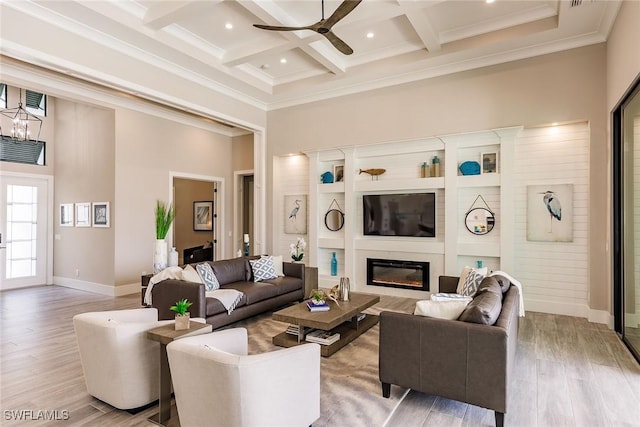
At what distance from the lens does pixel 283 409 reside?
202cm

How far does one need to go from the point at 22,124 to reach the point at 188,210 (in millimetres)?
4264

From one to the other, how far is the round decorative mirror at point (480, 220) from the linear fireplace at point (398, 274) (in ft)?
3.04

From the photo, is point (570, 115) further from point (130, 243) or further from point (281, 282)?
point (130, 243)

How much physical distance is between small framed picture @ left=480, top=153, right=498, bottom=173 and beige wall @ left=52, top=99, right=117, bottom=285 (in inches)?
244

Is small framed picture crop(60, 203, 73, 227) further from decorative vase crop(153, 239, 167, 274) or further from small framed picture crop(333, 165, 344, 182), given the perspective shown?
small framed picture crop(333, 165, 344, 182)

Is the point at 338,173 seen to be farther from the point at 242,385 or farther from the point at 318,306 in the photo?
the point at 242,385

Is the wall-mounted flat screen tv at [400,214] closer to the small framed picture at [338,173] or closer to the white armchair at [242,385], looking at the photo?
the small framed picture at [338,173]

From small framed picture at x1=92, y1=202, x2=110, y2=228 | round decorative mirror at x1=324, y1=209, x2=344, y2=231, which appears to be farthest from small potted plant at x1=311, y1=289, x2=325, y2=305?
small framed picture at x1=92, y1=202, x2=110, y2=228

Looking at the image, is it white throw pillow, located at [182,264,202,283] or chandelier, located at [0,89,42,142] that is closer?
white throw pillow, located at [182,264,202,283]

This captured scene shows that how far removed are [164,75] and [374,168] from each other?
3709 millimetres

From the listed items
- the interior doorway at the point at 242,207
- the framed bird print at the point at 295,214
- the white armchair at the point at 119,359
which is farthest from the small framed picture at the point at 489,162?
the interior doorway at the point at 242,207

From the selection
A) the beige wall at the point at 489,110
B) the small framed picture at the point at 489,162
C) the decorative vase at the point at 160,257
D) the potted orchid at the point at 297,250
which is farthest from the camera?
the potted orchid at the point at 297,250

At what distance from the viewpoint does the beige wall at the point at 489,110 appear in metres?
4.66

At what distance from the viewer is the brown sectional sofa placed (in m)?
3.95
